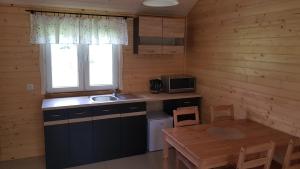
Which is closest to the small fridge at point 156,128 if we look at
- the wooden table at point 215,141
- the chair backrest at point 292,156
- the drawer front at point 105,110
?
the drawer front at point 105,110

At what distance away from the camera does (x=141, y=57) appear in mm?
4250

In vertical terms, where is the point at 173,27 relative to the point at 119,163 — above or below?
above

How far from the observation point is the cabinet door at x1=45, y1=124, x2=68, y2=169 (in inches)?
129

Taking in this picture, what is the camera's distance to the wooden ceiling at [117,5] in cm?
348

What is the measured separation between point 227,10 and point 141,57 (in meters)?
1.53

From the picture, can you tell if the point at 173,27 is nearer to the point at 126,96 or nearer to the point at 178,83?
the point at 178,83

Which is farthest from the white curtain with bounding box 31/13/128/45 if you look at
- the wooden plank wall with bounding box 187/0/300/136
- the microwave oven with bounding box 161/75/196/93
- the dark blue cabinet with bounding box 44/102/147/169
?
the wooden plank wall with bounding box 187/0/300/136

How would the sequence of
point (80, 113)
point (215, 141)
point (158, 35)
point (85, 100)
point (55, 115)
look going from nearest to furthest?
point (215, 141) < point (55, 115) < point (80, 113) < point (85, 100) < point (158, 35)

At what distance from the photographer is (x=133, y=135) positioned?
372 cm

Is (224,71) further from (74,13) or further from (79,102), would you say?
(74,13)

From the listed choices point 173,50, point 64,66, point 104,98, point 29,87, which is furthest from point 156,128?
point 29,87

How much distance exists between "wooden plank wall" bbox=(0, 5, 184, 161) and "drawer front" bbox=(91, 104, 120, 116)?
2.91 feet

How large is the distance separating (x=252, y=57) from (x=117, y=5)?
2.06 m

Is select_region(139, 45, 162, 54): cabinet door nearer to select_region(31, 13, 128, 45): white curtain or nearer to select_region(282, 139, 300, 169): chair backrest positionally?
select_region(31, 13, 128, 45): white curtain
